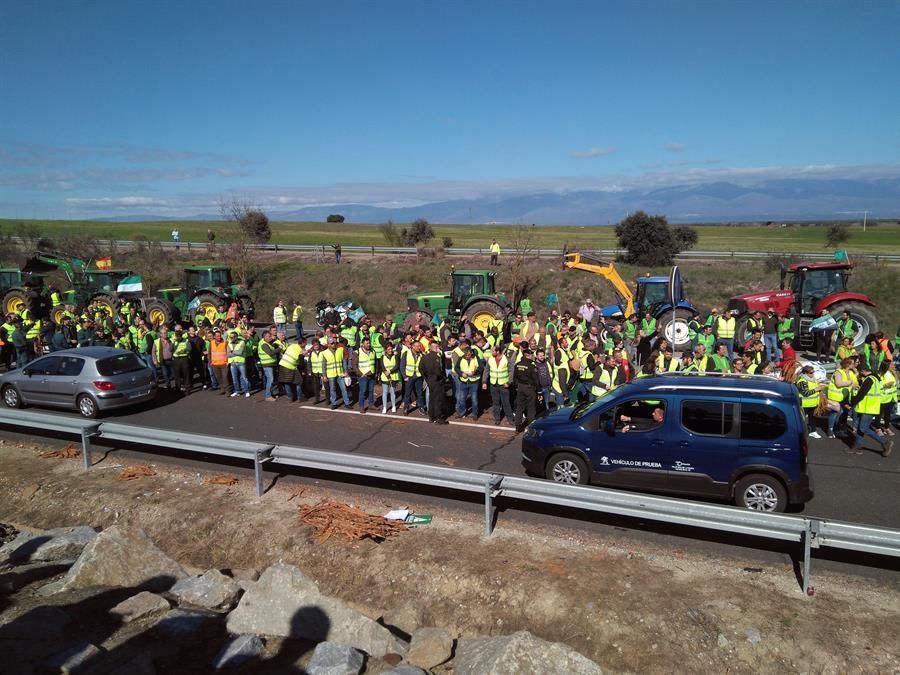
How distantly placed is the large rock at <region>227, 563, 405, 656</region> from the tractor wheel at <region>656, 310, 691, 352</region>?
14.0m

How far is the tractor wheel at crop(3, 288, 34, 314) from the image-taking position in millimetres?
25422

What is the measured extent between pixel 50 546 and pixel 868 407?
12071 mm

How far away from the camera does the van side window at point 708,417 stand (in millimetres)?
7875

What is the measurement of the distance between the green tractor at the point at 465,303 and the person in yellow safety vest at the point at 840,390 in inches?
413

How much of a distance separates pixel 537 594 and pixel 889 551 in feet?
11.1

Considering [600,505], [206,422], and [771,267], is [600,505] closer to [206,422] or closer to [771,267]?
[206,422]

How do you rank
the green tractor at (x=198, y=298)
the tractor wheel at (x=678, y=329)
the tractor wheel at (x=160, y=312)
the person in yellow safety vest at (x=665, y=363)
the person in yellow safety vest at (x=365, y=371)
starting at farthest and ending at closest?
1. the green tractor at (x=198, y=298)
2. the tractor wheel at (x=160, y=312)
3. the tractor wheel at (x=678, y=329)
4. the person in yellow safety vest at (x=365, y=371)
5. the person in yellow safety vest at (x=665, y=363)

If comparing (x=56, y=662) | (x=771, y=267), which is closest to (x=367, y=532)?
(x=56, y=662)

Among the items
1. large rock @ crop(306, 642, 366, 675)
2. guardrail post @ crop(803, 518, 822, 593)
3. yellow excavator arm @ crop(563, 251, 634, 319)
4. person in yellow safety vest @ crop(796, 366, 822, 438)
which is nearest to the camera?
large rock @ crop(306, 642, 366, 675)

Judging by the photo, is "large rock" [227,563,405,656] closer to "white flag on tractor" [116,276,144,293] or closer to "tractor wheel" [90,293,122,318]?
"tractor wheel" [90,293,122,318]

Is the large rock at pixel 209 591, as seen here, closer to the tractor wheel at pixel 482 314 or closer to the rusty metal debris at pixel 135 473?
the rusty metal debris at pixel 135 473

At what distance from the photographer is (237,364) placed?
15.2m

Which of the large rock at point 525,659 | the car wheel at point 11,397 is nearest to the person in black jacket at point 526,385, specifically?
the large rock at point 525,659

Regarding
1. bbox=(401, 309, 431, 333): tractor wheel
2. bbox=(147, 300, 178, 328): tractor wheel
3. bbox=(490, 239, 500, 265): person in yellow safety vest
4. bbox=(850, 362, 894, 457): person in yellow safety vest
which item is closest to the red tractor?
bbox=(850, 362, 894, 457): person in yellow safety vest
